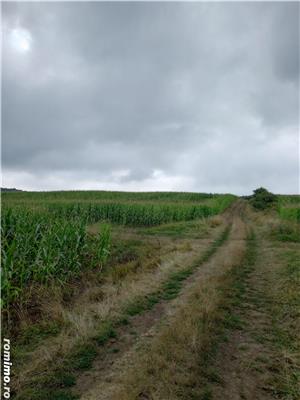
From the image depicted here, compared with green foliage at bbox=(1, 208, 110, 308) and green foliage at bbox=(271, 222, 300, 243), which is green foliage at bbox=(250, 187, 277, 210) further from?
green foliage at bbox=(1, 208, 110, 308)

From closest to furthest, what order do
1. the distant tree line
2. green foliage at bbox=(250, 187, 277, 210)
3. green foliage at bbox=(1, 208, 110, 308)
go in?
green foliage at bbox=(1, 208, 110, 308)
the distant tree line
green foliage at bbox=(250, 187, 277, 210)

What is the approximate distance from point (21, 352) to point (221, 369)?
11.8 ft

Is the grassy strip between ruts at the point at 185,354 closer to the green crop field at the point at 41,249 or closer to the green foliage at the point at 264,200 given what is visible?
the green crop field at the point at 41,249

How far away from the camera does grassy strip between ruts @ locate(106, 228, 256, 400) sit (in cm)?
418

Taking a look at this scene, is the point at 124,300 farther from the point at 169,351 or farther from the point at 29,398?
the point at 29,398

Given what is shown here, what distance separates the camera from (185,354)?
16.6 feet

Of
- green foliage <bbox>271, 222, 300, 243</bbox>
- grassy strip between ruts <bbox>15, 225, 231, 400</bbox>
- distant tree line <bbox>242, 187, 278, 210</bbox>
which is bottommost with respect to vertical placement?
grassy strip between ruts <bbox>15, 225, 231, 400</bbox>

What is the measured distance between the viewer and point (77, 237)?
34.9 ft

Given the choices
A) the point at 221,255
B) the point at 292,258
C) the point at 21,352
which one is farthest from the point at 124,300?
the point at 292,258

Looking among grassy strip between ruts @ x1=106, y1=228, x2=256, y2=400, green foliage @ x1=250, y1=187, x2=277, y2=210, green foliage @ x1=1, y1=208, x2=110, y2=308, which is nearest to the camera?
grassy strip between ruts @ x1=106, y1=228, x2=256, y2=400

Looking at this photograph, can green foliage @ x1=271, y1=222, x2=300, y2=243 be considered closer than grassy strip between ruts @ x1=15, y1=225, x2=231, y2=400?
No

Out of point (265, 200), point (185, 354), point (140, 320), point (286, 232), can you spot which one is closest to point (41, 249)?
point (140, 320)

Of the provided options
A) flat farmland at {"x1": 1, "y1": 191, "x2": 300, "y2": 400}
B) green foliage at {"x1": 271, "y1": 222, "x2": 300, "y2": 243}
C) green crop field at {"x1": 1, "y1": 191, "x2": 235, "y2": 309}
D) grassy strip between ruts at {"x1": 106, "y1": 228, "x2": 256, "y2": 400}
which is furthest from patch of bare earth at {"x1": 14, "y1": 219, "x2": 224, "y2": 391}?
green foliage at {"x1": 271, "y1": 222, "x2": 300, "y2": 243}

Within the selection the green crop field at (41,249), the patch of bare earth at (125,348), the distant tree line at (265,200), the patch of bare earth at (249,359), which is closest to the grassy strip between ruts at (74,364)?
the patch of bare earth at (125,348)
